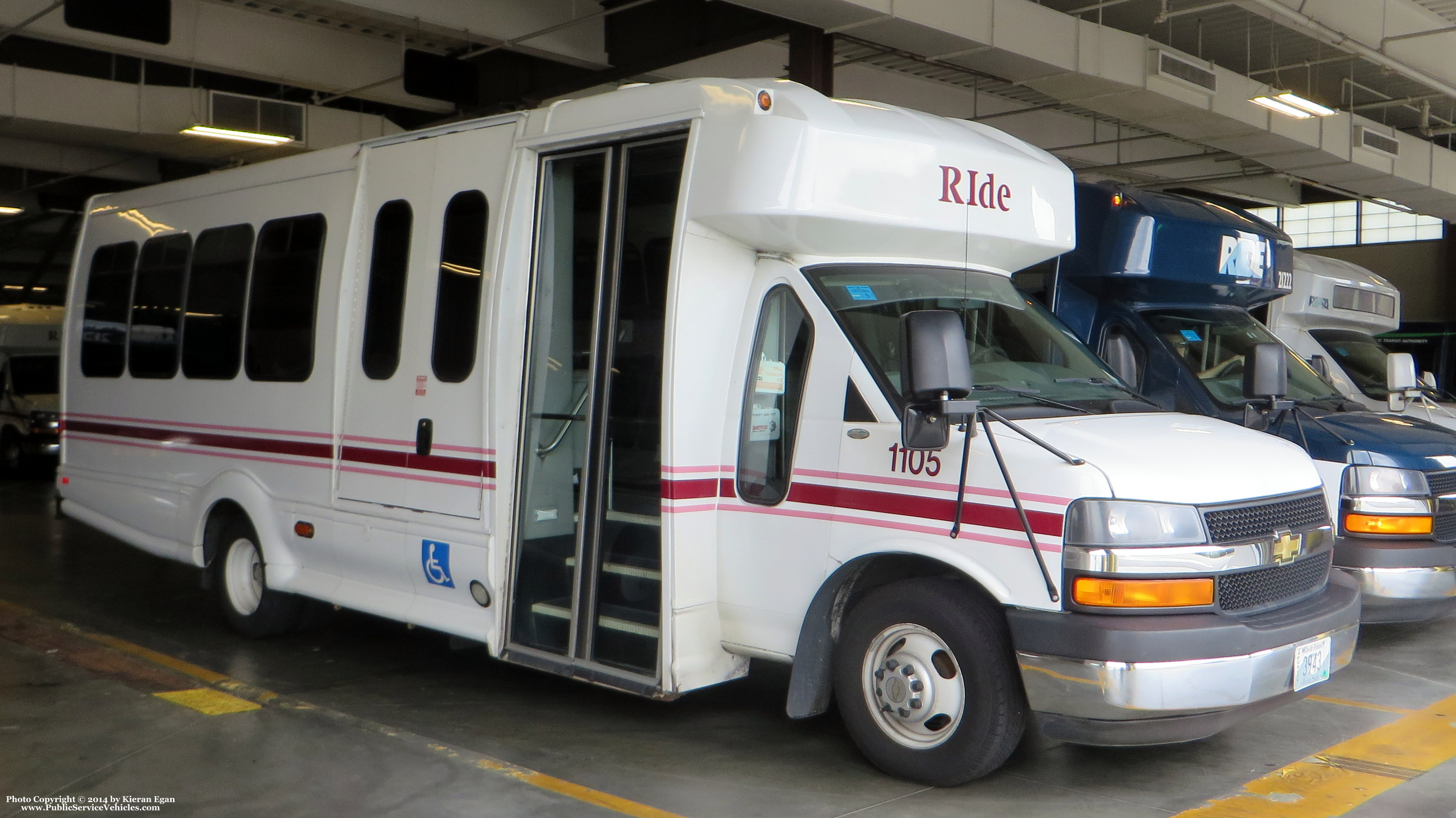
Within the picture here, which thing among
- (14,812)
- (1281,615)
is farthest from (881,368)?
(14,812)

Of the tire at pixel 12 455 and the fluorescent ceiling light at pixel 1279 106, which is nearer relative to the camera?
the fluorescent ceiling light at pixel 1279 106

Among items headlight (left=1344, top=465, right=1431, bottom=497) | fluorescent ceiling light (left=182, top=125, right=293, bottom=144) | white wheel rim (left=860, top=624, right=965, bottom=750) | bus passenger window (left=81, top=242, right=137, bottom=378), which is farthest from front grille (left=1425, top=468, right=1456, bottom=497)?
fluorescent ceiling light (left=182, top=125, right=293, bottom=144)

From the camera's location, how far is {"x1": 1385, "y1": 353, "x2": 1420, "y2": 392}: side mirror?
9242 mm

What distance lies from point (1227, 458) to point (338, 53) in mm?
13699

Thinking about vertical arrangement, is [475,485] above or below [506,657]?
above

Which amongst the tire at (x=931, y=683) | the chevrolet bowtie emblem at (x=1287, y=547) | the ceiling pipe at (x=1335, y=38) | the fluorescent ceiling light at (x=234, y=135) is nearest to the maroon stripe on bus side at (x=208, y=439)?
the tire at (x=931, y=683)

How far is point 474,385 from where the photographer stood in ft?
Answer: 20.0

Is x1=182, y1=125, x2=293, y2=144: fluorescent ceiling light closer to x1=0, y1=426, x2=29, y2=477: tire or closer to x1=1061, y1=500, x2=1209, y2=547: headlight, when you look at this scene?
x1=0, y1=426, x2=29, y2=477: tire

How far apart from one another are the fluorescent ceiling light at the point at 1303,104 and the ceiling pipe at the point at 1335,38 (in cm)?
63

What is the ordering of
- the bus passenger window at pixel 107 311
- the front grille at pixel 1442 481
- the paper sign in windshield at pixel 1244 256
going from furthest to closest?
the bus passenger window at pixel 107 311
the paper sign in windshield at pixel 1244 256
the front grille at pixel 1442 481

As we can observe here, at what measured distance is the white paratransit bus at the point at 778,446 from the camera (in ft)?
14.8

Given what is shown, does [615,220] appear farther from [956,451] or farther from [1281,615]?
[1281,615]

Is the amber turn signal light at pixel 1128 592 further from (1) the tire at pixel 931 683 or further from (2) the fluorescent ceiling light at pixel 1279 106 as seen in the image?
(2) the fluorescent ceiling light at pixel 1279 106

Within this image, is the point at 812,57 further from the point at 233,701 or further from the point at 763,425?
the point at 233,701
